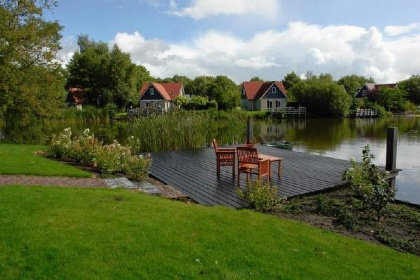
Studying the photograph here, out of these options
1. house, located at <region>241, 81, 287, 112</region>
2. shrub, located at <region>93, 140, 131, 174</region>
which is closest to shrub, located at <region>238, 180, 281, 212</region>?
shrub, located at <region>93, 140, 131, 174</region>

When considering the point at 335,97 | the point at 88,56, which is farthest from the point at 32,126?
the point at 335,97

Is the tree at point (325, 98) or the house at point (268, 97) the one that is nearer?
the tree at point (325, 98)

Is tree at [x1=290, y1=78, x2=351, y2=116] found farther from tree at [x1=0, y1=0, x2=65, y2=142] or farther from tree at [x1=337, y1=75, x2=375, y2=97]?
tree at [x1=0, y1=0, x2=65, y2=142]

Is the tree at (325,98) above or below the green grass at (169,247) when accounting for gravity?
above

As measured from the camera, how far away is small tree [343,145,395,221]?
5.99 meters

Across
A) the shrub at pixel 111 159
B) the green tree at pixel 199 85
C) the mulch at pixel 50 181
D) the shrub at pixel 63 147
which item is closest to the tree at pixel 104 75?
the green tree at pixel 199 85

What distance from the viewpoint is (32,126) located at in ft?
60.1

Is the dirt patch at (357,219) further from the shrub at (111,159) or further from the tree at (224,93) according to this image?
the tree at (224,93)

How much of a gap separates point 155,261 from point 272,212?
300 cm

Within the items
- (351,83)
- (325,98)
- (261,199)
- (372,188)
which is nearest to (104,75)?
(325,98)

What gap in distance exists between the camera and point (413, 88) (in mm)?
72188

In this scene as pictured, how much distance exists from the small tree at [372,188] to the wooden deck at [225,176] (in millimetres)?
826

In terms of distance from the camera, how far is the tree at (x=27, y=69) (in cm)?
1574

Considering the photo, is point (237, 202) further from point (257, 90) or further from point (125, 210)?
point (257, 90)
